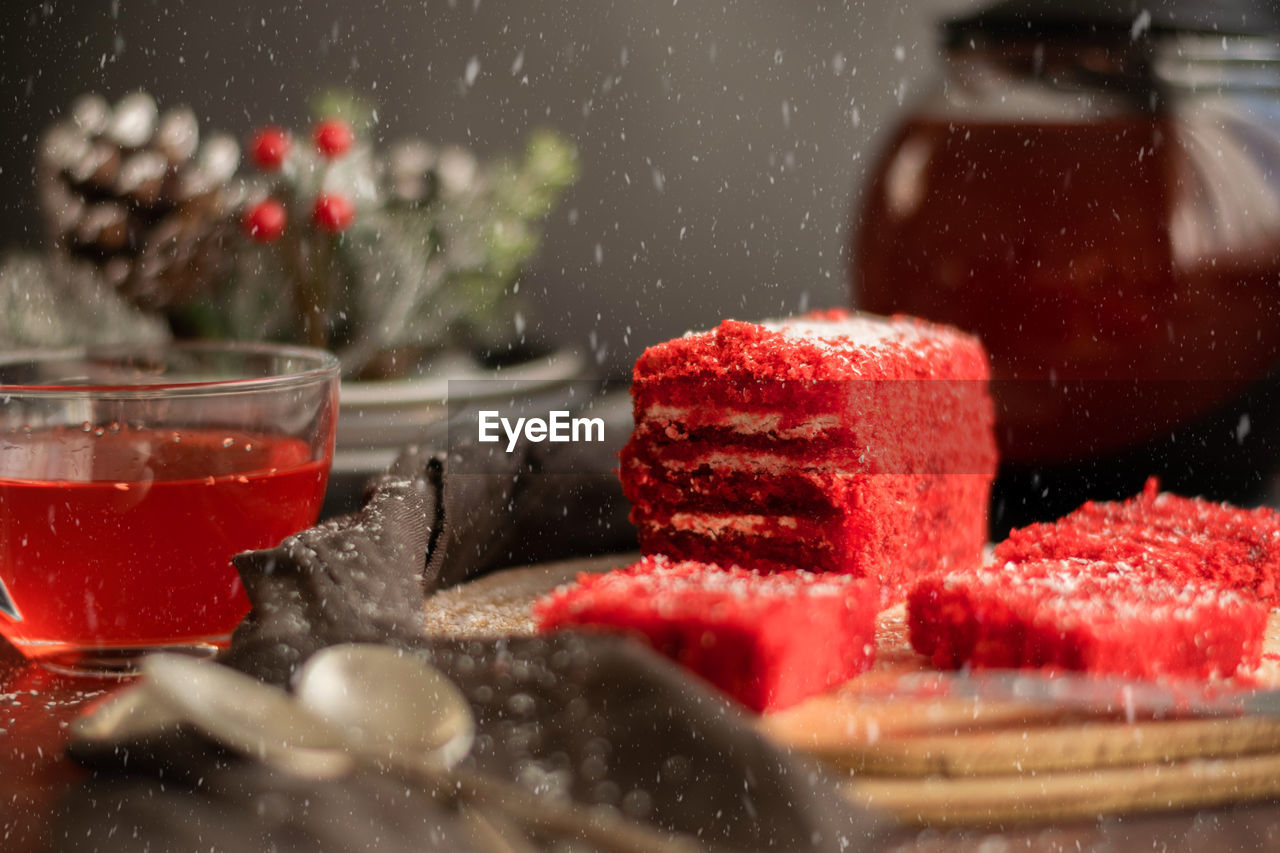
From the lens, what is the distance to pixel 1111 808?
0.89m

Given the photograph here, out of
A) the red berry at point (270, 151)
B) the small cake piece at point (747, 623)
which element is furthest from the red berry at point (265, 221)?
the small cake piece at point (747, 623)

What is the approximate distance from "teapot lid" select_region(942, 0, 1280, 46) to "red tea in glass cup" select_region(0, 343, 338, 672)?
105 cm

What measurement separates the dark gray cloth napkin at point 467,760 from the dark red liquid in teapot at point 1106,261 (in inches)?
35.6

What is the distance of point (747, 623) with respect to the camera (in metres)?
1.00

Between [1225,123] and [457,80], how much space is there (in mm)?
1276

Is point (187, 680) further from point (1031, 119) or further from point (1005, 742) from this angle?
point (1031, 119)

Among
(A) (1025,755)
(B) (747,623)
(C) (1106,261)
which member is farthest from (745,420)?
(C) (1106,261)

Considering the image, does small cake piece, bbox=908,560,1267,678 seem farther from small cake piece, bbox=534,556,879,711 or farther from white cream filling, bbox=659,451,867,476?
white cream filling, bbox=659,451,867,476

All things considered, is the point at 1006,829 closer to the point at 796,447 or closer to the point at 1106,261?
the point at 796,447

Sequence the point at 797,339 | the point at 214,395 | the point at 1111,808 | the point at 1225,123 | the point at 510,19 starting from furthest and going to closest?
the point at 510,19, the point at 1225,123, the point at 797,339, the point at 214,395, the point at 1111,808

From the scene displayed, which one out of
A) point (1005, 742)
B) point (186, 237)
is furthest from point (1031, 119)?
point (186, 237)

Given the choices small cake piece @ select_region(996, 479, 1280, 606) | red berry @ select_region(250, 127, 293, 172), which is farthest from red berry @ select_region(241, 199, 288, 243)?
small cake piece @ select_region(996, 479, 1280, 606)

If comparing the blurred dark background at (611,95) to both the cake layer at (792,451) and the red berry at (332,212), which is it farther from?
the cake layer at (792,451)

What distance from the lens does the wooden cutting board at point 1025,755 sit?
877 mm
